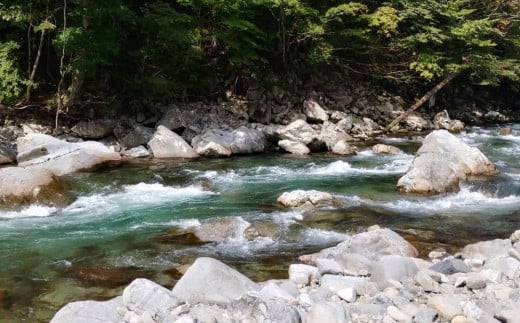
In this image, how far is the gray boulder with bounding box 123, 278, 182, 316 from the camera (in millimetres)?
5016

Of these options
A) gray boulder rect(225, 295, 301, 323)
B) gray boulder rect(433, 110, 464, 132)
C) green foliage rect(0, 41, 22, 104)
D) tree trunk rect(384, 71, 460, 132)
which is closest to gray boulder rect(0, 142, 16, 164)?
green foliage rect(0, 41, 22, 104)

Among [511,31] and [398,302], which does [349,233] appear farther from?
[511,31]

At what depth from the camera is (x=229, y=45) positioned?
19.8m

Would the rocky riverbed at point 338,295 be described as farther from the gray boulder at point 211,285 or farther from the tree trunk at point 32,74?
the tree trunk at point 32,74

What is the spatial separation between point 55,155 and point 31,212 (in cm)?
358

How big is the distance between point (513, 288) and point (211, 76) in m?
16.9

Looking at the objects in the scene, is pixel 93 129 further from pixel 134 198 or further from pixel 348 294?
pixel 348 294

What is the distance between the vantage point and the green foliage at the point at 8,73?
1516cm

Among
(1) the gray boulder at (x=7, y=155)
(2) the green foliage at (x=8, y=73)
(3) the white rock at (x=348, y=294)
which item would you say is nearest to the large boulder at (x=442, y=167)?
(3) the white rock at (x=348, y=294)

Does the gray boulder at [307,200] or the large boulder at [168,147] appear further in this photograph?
the large boulder at [168,147]

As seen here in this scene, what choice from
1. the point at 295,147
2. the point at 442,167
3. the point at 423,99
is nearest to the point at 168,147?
the point at 295,147

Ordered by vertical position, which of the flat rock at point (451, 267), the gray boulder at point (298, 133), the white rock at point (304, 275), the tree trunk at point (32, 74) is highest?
the tree trunk at point (32, 74)

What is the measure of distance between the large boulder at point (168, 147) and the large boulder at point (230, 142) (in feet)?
1.29

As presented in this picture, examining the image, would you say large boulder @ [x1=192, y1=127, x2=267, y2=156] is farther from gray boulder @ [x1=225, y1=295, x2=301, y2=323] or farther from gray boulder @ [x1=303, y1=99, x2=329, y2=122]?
gray boulder @ [x1=225, y1=295, x2=301, y2=323]
